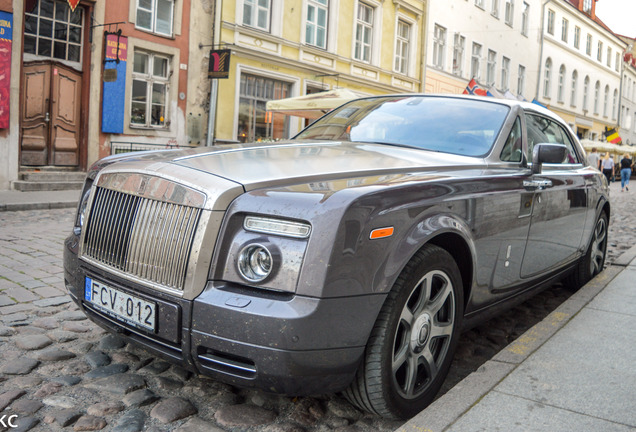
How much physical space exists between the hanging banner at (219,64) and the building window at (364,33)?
7121 mm

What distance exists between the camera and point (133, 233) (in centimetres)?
260

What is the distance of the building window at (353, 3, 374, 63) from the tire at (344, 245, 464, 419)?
19.8 metres

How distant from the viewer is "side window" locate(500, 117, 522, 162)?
148 inches

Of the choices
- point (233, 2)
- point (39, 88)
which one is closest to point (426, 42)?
point (233, 2)

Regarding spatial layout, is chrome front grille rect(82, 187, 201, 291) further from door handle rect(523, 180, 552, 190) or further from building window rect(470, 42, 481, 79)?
building window rect(470, 42, 481, 79)

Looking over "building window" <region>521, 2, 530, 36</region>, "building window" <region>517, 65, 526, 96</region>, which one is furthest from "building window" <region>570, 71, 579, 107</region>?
"building window" <region>521, 2, 530, 36</region>

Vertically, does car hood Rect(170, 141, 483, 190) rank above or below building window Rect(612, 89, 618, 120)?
below

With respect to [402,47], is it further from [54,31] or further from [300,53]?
[54,31]

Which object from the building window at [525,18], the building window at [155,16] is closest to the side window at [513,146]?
the building window at [155,16]

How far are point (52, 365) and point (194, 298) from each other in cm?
126

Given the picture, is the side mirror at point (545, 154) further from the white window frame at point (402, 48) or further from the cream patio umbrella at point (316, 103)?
the white window frame at point (402, 48)

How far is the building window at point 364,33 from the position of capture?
2197cm

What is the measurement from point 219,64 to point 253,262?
14365 millimetres

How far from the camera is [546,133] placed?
4.55m
